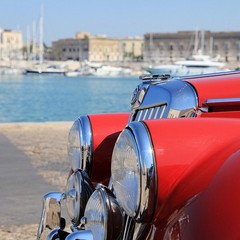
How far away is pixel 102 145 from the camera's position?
317 centimetres

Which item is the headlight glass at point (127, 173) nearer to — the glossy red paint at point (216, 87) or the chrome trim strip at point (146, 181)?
the chrome trim strip at point (146, 181)

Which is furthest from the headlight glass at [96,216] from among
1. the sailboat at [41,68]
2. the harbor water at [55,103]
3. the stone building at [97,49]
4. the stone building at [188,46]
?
the stone building at [97,49]

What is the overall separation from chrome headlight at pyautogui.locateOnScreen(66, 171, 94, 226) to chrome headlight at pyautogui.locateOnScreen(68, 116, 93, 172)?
0.85 ft

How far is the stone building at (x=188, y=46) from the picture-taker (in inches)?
4812

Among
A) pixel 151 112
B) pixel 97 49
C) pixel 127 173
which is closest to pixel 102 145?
pixel 151 112

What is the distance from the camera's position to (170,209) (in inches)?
77.1

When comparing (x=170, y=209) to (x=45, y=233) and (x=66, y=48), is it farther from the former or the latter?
(x=66, y=48)

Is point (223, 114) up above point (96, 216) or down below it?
above

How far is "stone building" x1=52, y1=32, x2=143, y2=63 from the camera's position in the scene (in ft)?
463

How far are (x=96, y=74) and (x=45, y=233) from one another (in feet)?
320

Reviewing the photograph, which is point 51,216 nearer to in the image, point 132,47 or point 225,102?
point 225,102

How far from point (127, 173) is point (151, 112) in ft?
3.24

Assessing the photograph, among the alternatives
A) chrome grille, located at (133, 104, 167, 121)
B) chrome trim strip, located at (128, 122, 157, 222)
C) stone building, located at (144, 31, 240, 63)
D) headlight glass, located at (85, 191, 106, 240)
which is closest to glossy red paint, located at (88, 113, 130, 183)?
chrome grille, located at (133, 104, 167, 121)

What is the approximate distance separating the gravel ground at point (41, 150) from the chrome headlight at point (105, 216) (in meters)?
2.35
